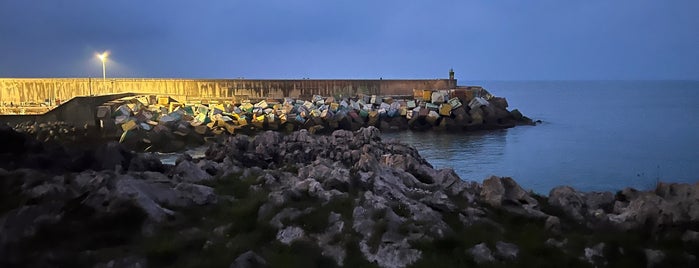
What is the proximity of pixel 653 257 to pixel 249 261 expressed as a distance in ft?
18.8

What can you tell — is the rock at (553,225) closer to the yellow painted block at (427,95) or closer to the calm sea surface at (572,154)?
the calm sea surface at (572,154)

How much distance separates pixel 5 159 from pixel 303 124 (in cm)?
2125

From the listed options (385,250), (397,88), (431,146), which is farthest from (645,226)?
(397,88)

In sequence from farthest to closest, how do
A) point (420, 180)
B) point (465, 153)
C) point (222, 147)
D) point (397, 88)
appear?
point (397, 88) < point (465, 153) < point (222, 147) < point (420, 180)

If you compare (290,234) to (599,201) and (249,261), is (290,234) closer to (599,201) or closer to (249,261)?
(249,261)

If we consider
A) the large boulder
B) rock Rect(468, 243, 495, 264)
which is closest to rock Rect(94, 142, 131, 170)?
rock Rect(468, 243, 495, 264)

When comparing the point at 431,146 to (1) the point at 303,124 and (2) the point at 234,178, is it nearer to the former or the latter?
(1) the point at 303,124

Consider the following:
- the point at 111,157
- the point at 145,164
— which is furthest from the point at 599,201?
the point at 111,157

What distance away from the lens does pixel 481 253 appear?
8.31 metres

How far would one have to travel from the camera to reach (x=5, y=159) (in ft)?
43.8

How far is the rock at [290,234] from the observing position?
8.80 metres

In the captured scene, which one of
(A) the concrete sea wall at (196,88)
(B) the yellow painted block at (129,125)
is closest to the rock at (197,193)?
(B) the yellow painted block at (129,125)

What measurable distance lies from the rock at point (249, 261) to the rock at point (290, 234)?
0.74 m

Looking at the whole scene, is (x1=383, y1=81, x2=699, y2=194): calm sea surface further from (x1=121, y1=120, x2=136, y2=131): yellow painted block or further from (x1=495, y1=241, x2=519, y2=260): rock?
(x1=121, y1=120, x2=136, y2=131): yellow painted block
